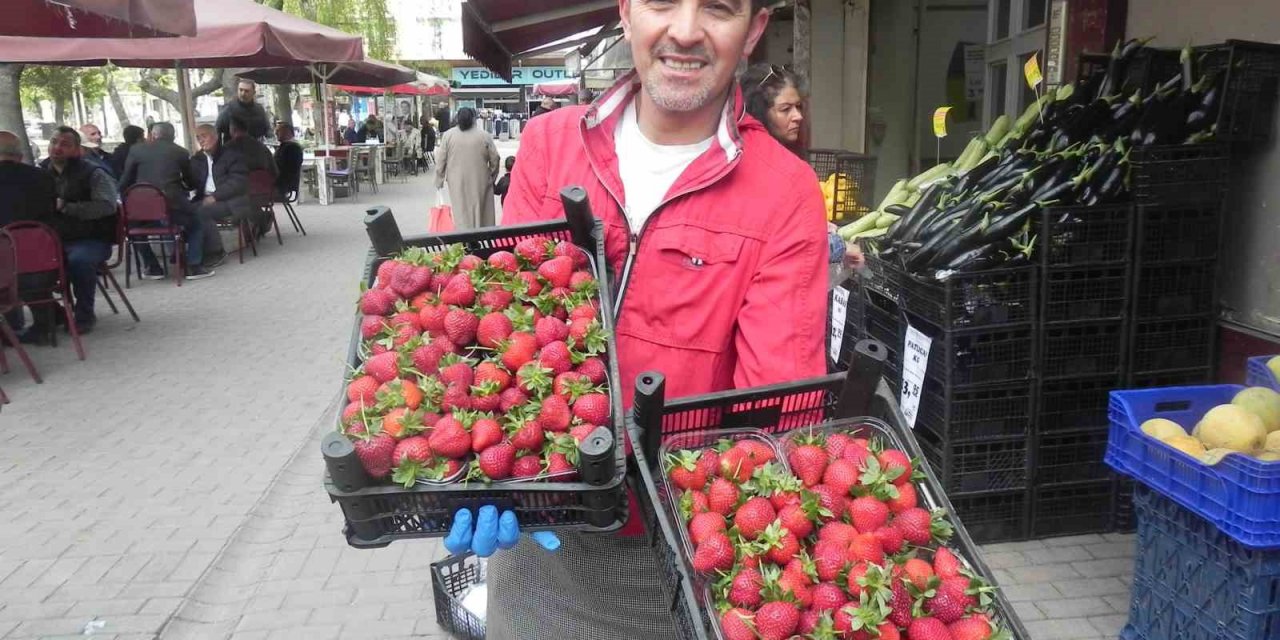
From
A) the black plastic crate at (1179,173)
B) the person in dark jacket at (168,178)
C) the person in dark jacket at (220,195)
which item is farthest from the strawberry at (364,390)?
the person in dark jacket at (220,195)

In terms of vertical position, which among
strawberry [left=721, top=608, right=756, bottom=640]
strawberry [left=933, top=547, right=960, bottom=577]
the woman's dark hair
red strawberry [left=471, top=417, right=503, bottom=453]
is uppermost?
the woman's dark hair

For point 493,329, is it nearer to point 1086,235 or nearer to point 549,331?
point 549,331

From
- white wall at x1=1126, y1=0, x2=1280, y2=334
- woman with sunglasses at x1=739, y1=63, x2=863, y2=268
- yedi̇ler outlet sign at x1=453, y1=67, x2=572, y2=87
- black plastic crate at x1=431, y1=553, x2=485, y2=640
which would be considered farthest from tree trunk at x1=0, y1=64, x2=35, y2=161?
yedi̇ler outlet sign at x1=453, y1=67, x2=572, y2=87

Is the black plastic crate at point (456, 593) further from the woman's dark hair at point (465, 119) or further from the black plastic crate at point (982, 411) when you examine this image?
the woman's dark hair at point (465, 119)

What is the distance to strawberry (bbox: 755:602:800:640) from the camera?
55.1 inches

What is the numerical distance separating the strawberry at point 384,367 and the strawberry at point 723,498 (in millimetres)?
650

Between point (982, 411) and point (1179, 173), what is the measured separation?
1.22m

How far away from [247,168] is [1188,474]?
36.7ft

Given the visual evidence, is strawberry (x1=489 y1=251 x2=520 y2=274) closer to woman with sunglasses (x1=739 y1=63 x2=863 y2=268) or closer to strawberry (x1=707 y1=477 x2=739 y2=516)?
strawberry (x1=707 y1=477 x2=739 y2=516)

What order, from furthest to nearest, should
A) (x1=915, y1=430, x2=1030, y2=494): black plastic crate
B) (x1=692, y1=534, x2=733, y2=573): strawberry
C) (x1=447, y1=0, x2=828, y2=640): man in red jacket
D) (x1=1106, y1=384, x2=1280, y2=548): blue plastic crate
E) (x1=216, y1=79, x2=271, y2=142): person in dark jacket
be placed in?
(x1=216, y1=79, x2=271, y2=142): person in dark jacket → (x1=915, y1=430, x2=1030, y2=494): black plastic crate → (x1=1106, y1=384, x2=1280, y2=548): blue plastic crate → (x1=447, y1=0, x2=828, y2=640): man in red jacket → (x1=692, y1=534, x2=733, y2=573): strawberry

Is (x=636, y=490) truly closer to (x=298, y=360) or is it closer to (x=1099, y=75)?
(x=1099, y=75)

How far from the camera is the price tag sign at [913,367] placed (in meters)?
3.84

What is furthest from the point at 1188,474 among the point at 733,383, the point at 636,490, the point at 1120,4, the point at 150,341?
the point at 150,341

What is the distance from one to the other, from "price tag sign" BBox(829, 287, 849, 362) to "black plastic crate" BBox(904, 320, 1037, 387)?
836mm
